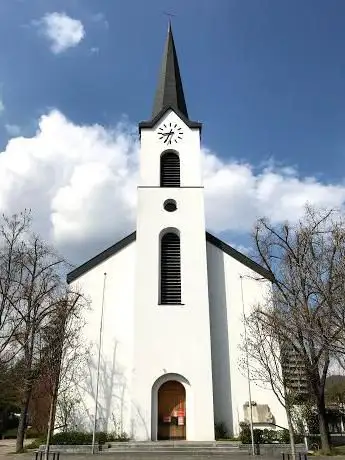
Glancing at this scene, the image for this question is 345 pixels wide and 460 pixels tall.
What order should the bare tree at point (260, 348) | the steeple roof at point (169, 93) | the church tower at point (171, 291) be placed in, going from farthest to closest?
the steeple roof at point (169, 93), the church tower at point (171, 291), the bare tree at point (260, 348)

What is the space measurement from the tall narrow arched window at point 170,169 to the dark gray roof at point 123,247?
3.69 meters

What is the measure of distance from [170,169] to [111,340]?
1043 cm

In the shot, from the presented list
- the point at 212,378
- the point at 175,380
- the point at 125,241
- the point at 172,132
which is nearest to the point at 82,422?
the point at 175,380

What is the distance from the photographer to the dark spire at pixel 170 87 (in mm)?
29297

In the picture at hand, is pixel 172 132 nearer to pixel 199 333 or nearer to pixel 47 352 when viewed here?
pixel 199 333

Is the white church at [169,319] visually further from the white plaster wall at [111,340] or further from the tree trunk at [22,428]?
the tree trunk at [22,428]

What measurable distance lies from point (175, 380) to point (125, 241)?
787 centimetres

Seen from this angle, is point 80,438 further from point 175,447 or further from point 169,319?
point 169,319

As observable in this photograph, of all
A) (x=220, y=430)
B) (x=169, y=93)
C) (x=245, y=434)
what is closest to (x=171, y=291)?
(x=220, y=430)

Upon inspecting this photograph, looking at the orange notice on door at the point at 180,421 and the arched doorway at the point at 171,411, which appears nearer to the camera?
the arched doorway at the point at 171,411

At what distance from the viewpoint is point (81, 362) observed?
71.4 ft

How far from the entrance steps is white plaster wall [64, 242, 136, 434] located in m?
1.33

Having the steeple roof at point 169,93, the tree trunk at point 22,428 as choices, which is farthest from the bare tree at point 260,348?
the steeple roof at point 169,93

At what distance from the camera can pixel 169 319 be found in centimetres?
2189
